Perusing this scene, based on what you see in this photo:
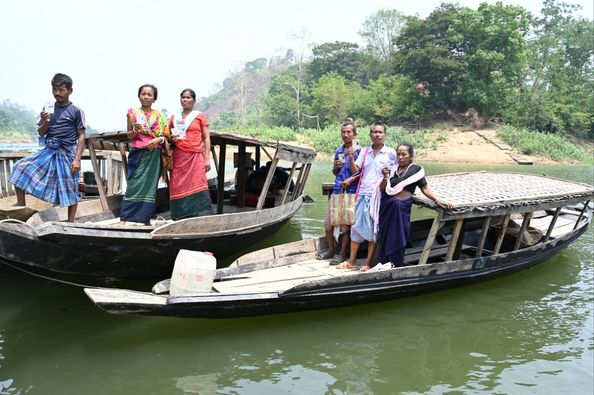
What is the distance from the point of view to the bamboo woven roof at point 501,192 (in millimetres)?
5340

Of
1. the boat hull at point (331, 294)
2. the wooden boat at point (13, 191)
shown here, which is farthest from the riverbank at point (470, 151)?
the boat hull at point (331, 294)

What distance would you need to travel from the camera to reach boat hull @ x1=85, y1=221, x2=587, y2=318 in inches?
157

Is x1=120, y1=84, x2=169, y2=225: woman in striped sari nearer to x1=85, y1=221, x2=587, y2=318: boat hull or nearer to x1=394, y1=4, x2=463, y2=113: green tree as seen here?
x1=85, y1=221, x2=587, y2=318: boat hull

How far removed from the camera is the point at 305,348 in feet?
14.4

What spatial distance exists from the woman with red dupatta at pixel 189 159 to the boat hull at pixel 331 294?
1.70 metres

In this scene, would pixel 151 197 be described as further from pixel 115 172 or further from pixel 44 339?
pixel 115 172

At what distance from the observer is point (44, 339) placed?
4.34 m

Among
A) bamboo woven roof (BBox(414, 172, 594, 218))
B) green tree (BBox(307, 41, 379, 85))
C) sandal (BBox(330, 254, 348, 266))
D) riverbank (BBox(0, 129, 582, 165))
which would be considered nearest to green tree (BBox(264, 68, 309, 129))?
green tree (BBox(307, 41, 379, 85))

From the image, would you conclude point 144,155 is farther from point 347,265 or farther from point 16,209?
point 347,265

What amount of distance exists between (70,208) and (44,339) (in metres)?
1.51

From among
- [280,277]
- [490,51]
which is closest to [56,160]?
[280,277]

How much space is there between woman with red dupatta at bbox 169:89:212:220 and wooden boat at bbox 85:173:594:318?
0.95 metres

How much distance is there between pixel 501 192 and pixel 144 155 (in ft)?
13.7

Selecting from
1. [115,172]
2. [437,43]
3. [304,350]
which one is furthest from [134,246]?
[437,43]
